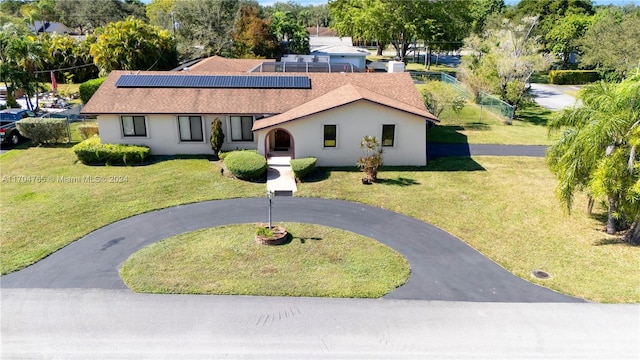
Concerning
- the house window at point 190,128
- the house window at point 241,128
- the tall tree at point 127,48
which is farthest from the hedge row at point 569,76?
the house window at point 190,128

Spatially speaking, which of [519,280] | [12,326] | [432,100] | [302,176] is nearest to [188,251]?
[12,326]

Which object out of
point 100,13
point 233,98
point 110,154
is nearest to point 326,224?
point 233,98

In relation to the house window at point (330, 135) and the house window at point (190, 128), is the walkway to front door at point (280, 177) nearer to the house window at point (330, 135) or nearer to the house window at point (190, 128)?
the house window at point (330, 135)

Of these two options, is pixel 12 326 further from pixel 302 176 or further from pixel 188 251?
pixel 302 176

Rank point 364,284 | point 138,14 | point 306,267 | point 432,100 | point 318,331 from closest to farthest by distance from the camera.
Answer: point 318,331
point 364,284
point 306,267
point 432,100
point 138,14

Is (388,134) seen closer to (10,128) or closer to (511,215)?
(511,215)
